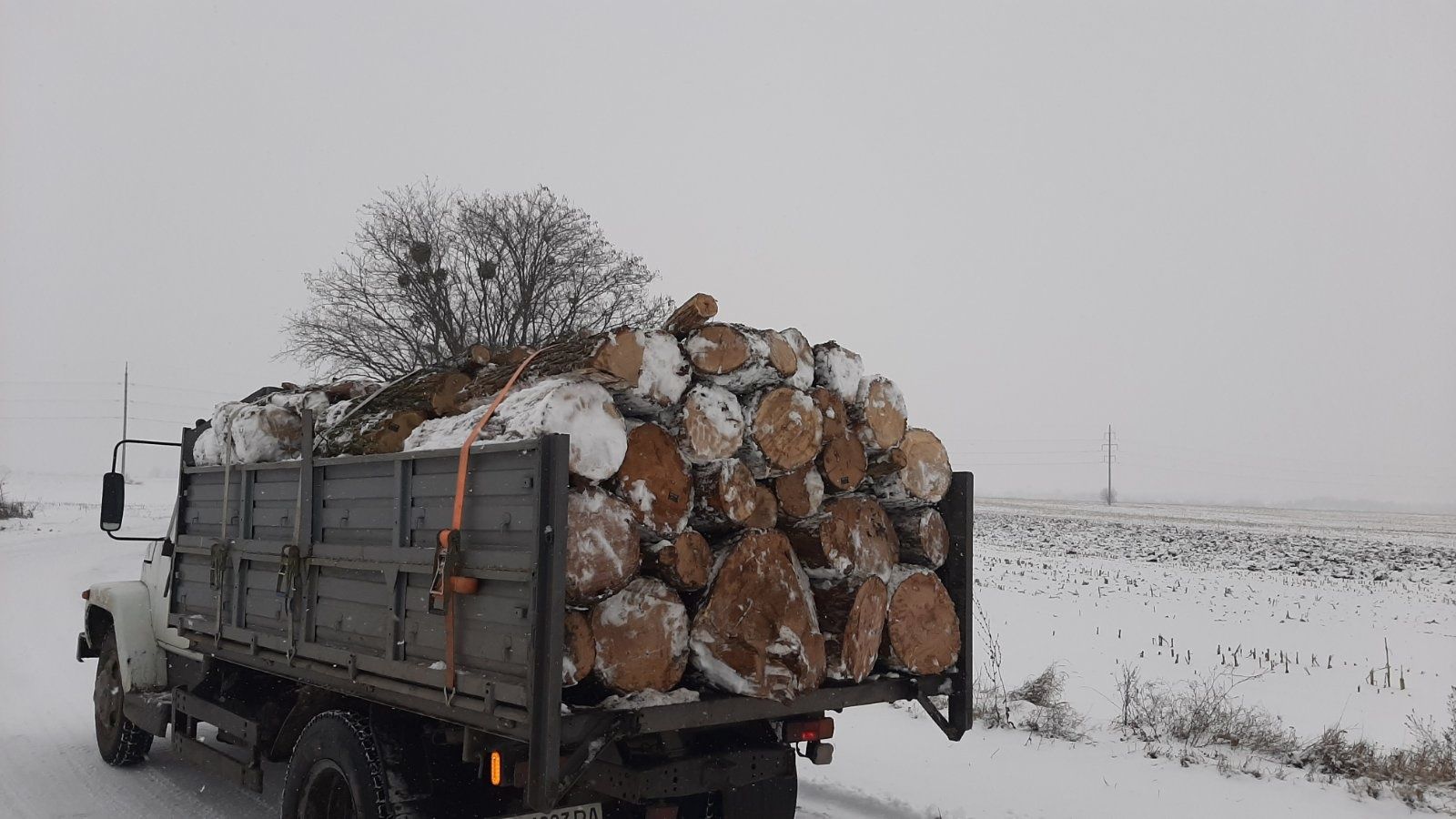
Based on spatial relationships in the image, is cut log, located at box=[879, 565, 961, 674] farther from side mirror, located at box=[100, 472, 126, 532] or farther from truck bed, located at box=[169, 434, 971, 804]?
side mirror, located at box=[100, 472, 126, 532]

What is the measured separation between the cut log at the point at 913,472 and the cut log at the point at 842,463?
0.66ft

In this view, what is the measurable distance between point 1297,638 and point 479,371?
11.4 meters

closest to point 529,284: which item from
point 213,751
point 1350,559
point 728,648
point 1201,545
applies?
point 1201,545

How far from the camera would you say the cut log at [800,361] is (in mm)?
4664

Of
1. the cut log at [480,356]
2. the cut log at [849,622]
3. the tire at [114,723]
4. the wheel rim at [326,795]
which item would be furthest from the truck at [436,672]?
the tire at [114,723]

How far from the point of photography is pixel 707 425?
4250 millimetres

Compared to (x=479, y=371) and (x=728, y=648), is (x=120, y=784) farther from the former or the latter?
(x=728, y=648)

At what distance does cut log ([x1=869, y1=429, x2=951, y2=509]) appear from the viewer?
16.4 ft

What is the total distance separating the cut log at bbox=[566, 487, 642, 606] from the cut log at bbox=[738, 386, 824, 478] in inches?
30.2

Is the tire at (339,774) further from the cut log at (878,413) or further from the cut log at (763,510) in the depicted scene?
the cut log at (878,413)

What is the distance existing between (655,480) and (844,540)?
1.08 metres

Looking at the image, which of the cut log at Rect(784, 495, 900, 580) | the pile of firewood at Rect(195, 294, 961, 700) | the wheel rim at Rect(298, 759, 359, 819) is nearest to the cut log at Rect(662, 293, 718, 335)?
the pile of firewood at Rect(195, 294, 961, 700)

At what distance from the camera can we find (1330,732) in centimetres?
670

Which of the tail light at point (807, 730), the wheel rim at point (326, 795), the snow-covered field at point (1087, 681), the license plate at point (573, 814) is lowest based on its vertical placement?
the snow-covered field at point (1087, 681)
